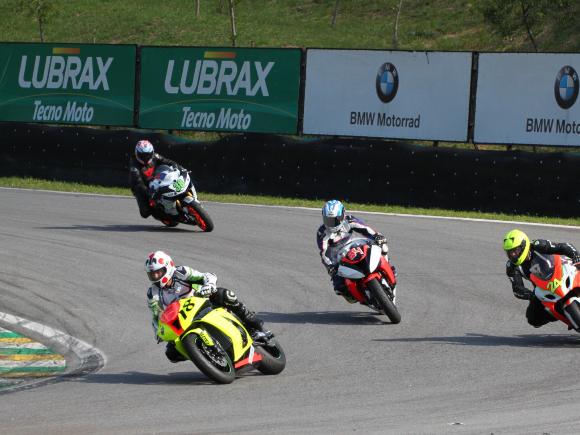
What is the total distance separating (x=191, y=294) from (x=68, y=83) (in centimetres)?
1829

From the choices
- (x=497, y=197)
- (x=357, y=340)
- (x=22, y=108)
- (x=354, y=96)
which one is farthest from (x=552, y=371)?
(x=22, y=108)

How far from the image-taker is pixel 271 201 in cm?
2298

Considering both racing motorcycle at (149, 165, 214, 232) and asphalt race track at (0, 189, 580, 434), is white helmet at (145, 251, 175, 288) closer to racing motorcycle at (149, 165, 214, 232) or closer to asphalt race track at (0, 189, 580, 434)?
asphalt race track at (0, 189, 580, 434)

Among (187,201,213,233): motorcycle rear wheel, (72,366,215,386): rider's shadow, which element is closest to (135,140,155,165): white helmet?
(187,201,213,233): motorcycle rear wheel

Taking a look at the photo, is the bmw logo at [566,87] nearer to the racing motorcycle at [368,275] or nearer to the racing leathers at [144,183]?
the racing leathers at [144,183]

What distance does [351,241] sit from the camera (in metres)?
12.6

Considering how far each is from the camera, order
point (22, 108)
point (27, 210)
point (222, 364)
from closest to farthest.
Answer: point (222, 364)
point (27, 210)
point (22, 108)

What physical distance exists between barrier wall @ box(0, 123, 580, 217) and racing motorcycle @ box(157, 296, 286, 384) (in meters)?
12.0

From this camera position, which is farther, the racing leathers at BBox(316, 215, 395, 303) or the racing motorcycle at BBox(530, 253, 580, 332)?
the racing leathers at BBox(316, 215, 395, 303)

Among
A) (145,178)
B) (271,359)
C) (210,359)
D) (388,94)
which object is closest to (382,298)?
(271,359)

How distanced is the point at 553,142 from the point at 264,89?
651 centimetres

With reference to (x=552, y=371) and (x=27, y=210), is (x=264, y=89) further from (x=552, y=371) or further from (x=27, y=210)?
(x=552, y=371)

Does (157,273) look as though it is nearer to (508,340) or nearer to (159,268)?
(159,268)

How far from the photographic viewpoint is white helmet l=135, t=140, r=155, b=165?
1866 cm
